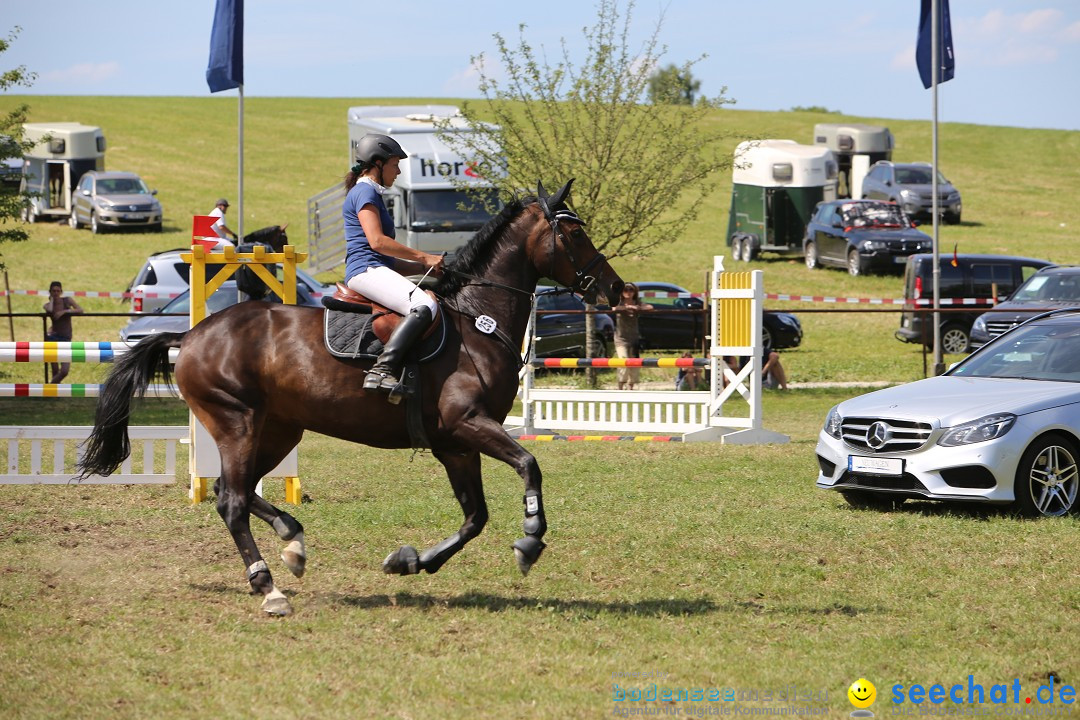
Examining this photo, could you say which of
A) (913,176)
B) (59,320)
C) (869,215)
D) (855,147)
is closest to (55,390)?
(59,320)

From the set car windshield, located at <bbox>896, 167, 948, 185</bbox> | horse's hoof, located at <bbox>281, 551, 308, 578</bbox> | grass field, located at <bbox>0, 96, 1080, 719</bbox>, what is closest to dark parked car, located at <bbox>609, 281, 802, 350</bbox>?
grass field, located at <bbox>0, 96, 1080, 719</bbox>

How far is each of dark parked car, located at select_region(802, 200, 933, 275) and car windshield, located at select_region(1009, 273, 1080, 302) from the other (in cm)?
1103

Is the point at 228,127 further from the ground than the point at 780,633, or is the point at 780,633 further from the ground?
the point at 228,127

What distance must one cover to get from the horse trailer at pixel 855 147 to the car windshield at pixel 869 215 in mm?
9978

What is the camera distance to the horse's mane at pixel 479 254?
26.1 ft

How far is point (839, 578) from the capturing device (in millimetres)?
7941

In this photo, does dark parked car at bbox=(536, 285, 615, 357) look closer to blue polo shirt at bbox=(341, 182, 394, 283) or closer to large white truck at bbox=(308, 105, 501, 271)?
large white truck at bbox=(308, 105, 501, 271)


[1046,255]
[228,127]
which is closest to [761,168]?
[1046,255]

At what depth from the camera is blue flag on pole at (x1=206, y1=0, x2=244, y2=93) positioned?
71.0ft

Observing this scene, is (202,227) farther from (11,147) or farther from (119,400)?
(11,147)

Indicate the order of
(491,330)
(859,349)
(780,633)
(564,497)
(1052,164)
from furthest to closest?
(1052,164) → (859,349) → (564,497) → (491,330) → (780,633)

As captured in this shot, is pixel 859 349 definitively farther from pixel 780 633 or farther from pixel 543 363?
pixel 780 633

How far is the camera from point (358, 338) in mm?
7719

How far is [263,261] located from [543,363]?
21.9 ft
